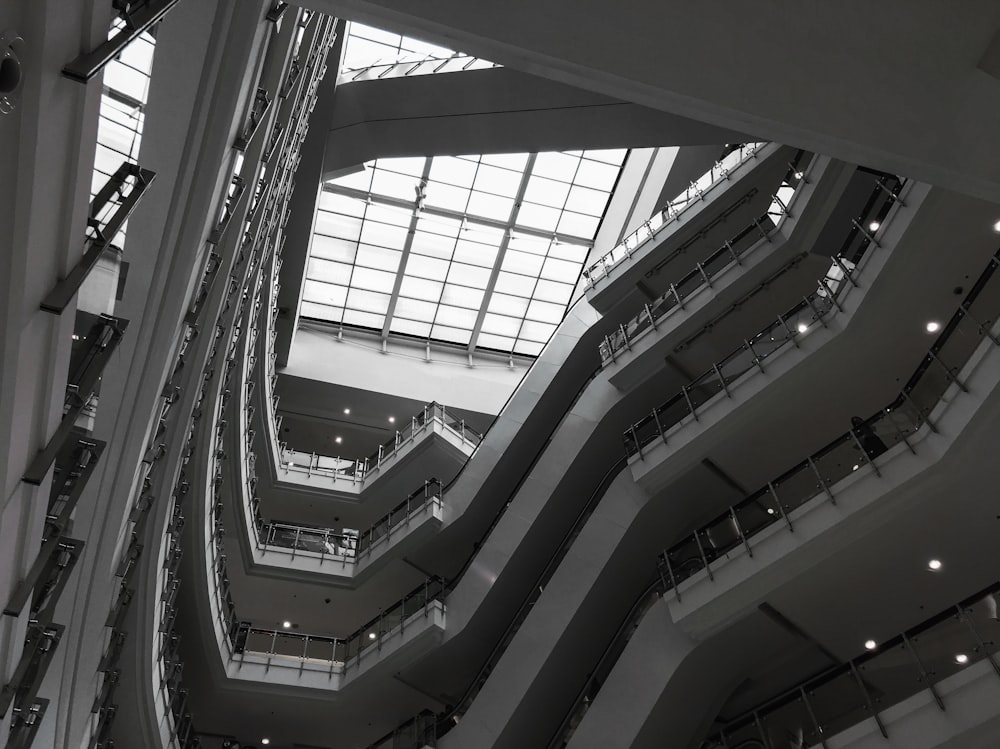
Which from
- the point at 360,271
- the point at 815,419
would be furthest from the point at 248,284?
the point at 360,271

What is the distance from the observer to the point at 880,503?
1097cm

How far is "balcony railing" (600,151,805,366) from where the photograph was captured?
16.5m

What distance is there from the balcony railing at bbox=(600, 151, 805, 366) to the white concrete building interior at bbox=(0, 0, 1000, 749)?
0.31 ft

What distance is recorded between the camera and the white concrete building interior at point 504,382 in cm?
382

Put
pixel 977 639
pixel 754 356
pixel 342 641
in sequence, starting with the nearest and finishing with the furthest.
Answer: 1. pixel 977 639
2. pixel 754 356
3. pixel 342 641

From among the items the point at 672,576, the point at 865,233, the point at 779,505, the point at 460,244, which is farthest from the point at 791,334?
the point at 460,244

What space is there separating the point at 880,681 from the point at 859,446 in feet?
10.3

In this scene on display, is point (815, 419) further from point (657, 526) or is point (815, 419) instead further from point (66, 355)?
point (66, 355)

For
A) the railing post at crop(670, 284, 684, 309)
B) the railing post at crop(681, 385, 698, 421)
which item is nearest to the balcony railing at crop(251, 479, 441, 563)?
the railing post at crop(670, 284, 684, 309)

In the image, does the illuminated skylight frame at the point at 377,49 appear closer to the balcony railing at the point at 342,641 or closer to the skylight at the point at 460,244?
the skylight at the point at 460,244

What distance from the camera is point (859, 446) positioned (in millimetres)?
11414

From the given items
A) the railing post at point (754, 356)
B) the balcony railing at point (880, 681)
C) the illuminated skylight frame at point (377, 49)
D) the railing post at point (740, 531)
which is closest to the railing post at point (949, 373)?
the balcony railing at point (880, 681)

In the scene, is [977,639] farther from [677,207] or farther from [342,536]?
[342,536]

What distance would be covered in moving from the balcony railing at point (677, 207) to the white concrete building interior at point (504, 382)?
11 cm
